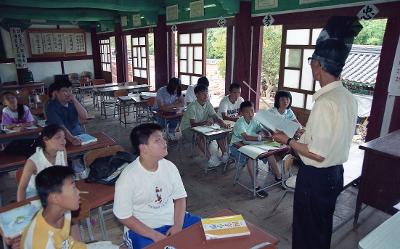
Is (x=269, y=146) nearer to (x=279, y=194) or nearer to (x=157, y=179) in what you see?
(x=279, y=194)

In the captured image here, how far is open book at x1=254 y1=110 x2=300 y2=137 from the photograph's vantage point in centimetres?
243

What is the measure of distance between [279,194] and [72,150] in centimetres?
262

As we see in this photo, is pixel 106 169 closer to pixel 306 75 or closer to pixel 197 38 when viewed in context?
pixel 306 75

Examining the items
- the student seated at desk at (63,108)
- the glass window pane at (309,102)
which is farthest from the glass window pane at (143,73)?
the glass window pane at (309,102)

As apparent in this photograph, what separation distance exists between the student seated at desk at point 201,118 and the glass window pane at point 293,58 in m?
1.61

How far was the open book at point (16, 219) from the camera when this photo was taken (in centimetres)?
173

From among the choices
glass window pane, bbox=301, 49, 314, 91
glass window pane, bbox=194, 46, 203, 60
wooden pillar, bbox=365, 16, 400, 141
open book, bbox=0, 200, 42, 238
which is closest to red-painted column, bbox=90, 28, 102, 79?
glass window pane, bbox=194, 46, 203, 60

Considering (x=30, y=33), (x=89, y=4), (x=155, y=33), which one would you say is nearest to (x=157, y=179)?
(x=89, y=4)

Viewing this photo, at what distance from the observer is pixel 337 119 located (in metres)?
1.75

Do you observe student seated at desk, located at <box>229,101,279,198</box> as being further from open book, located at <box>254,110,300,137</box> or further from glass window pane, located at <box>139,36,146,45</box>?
glass window pane, located at <box>139,36,146,45</box>

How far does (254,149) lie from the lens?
344cm

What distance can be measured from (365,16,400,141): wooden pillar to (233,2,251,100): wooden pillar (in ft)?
7.99

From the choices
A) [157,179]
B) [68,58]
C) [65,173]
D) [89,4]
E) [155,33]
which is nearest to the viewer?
[65,173]

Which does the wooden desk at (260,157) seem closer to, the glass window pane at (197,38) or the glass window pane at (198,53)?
the glass window pane at (198,53)
